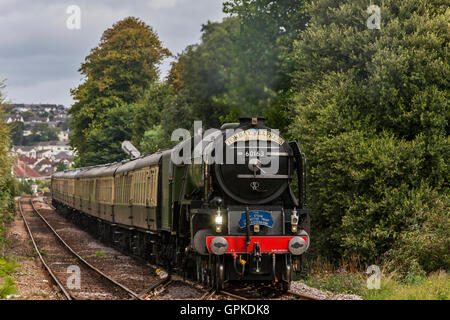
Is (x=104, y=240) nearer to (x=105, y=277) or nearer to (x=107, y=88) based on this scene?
(x=105, y=277)

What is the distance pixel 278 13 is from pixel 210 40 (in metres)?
6.22

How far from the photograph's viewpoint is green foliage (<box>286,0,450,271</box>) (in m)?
15.4

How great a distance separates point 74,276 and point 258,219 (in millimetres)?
6870

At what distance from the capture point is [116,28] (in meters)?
60.5

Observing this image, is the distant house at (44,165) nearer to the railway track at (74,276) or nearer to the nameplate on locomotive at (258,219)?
the railway track at (74,276)

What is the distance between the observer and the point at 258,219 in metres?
11.5

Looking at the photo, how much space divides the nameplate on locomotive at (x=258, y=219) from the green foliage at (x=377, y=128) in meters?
4.35

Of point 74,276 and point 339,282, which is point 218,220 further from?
point 74,276

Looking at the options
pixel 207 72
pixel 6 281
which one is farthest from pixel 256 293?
pixel 207 72

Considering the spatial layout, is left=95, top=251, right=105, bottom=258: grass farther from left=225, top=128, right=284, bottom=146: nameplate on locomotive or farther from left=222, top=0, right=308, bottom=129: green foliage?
left=225, top=128, right=284, bottom=146: nameplate on locomotive

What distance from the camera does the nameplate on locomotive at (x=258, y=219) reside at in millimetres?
11469

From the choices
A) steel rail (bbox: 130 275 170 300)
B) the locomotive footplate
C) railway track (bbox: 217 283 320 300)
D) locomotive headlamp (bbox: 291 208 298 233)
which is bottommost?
steel rail (bbox: 130 275 170 300)

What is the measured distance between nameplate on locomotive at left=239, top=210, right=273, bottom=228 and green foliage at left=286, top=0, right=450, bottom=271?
14.3 feet

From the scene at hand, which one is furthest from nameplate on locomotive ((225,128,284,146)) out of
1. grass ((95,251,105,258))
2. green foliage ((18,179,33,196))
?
green foliage ((18,179,33,196))
